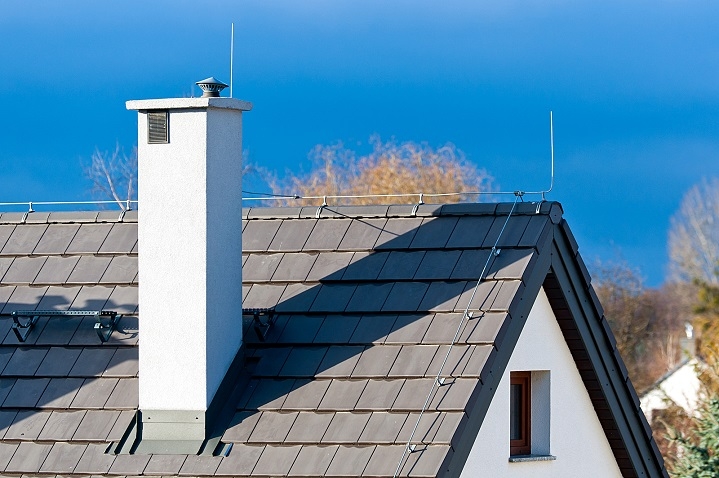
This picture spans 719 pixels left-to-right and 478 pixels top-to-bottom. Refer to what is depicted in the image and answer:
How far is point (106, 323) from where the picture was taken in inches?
440

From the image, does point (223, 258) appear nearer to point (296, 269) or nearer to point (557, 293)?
point (296, 269)

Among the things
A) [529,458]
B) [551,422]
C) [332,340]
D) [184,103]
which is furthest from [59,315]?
[551,422]

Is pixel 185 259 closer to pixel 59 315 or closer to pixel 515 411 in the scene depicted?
pixel 59 315

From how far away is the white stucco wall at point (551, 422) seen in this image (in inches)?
422

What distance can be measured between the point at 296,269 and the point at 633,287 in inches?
1663

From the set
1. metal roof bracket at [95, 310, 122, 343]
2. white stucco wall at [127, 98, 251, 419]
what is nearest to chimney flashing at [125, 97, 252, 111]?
white stucco wall at [127, 98, 251, 419]

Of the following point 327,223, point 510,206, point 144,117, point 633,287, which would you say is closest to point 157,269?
point 144,117

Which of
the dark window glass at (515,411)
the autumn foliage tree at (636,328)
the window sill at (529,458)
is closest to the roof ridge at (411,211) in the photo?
the dark window glass at (515,411)

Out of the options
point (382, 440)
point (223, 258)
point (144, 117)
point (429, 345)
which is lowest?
point (382, 440)

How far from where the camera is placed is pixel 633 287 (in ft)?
171

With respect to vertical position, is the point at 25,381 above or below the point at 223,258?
below

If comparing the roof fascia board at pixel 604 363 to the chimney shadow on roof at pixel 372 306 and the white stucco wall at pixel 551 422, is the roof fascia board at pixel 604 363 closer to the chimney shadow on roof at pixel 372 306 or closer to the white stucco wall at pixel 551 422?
the white stucco wall at pixel 551 422

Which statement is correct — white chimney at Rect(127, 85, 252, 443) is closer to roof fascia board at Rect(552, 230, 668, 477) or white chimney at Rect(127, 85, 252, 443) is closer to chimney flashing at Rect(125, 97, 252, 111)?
chimney flashing at Rect(125, 97, 252, 111)

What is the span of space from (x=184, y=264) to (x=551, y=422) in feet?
11.4
